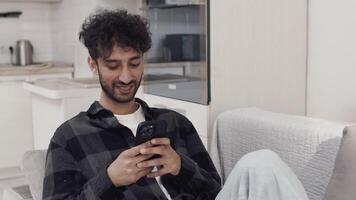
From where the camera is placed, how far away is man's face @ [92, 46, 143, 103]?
1388 mm

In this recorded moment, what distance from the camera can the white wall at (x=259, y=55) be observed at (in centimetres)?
210

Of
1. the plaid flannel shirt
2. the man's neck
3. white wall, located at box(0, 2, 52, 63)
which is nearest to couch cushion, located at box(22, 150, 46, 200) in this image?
the plaid flannel shirt

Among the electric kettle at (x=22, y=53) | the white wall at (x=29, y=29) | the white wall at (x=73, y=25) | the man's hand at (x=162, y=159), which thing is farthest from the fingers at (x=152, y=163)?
the white wall at (x=29, y=29)

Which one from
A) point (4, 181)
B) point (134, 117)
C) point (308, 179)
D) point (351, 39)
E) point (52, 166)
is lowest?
point (4, 181)

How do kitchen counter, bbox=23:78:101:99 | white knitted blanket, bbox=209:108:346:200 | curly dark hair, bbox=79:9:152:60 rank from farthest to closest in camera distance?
kitchen counter, bbox=23:78:101:99 < white knitted blanket, bbox=209:108:346:200 < curly dark hair, bbox=79:9:152:60

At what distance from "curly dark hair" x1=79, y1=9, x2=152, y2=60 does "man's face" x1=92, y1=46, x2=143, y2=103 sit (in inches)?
0.7

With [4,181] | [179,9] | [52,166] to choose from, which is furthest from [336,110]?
[4,181]

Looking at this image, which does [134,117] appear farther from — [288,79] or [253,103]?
[288,79]

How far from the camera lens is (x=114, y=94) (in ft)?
4.65

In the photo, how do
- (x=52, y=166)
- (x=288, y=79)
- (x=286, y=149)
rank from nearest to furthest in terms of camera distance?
(x=52, y=166)
(x=286, y=149)
(x=288, y=79)

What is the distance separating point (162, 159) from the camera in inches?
49.9

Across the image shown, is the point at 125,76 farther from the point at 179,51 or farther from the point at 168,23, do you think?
the point at 168,23

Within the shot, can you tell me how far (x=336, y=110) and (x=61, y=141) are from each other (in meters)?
1.36

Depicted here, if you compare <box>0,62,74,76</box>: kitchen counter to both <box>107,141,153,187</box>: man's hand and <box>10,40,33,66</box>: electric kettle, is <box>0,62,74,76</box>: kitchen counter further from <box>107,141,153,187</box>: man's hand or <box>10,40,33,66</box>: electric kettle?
<box>107,141,153,187</box>: man's hand
